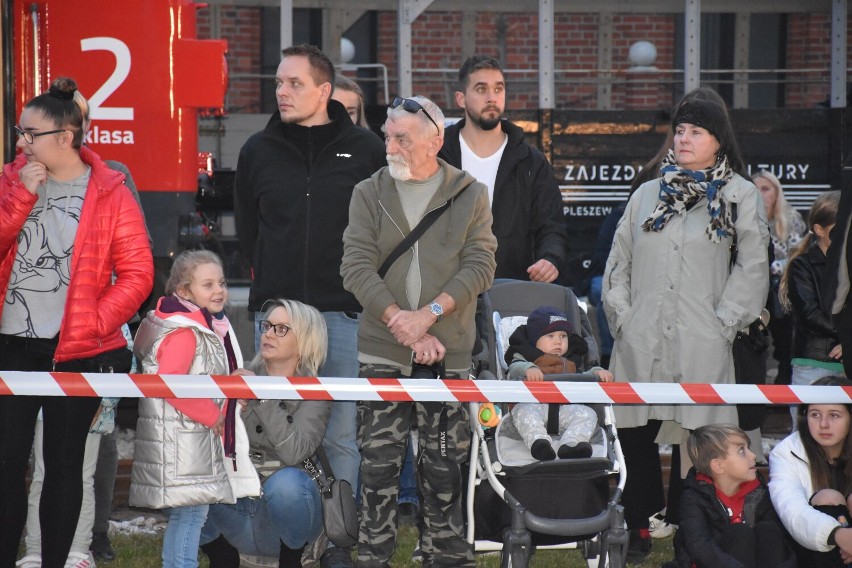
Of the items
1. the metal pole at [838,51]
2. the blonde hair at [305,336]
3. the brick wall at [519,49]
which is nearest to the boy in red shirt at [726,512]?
the blonde hair at [305,336]

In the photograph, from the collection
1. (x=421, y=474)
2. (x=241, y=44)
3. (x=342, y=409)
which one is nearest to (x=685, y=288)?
(x=421, y=474)

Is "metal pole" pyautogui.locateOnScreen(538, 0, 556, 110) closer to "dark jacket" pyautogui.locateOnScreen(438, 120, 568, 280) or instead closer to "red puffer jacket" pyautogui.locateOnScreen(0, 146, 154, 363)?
"dark jacket" pyautogui.locateOnScreen(438, 120, 568, 280)

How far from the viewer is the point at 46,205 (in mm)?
4461

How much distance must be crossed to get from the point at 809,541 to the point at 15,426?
9.41 ft

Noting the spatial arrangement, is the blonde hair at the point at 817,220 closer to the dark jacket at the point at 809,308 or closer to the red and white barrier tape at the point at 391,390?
the dark jacket at the point at 809,308

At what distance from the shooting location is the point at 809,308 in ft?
17.7

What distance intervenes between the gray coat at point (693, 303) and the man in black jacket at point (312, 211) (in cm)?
118

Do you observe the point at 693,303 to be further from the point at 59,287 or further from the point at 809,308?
the point at 59,287

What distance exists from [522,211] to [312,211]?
1.06 m

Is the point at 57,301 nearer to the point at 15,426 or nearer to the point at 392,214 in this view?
the point at 15,426

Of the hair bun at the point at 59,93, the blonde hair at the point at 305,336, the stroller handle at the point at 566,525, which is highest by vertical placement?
the hair bun at the point at 59,93

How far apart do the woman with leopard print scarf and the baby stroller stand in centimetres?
47

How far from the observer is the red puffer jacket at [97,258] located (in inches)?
169

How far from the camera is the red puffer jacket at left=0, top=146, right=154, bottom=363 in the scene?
4.30 m
